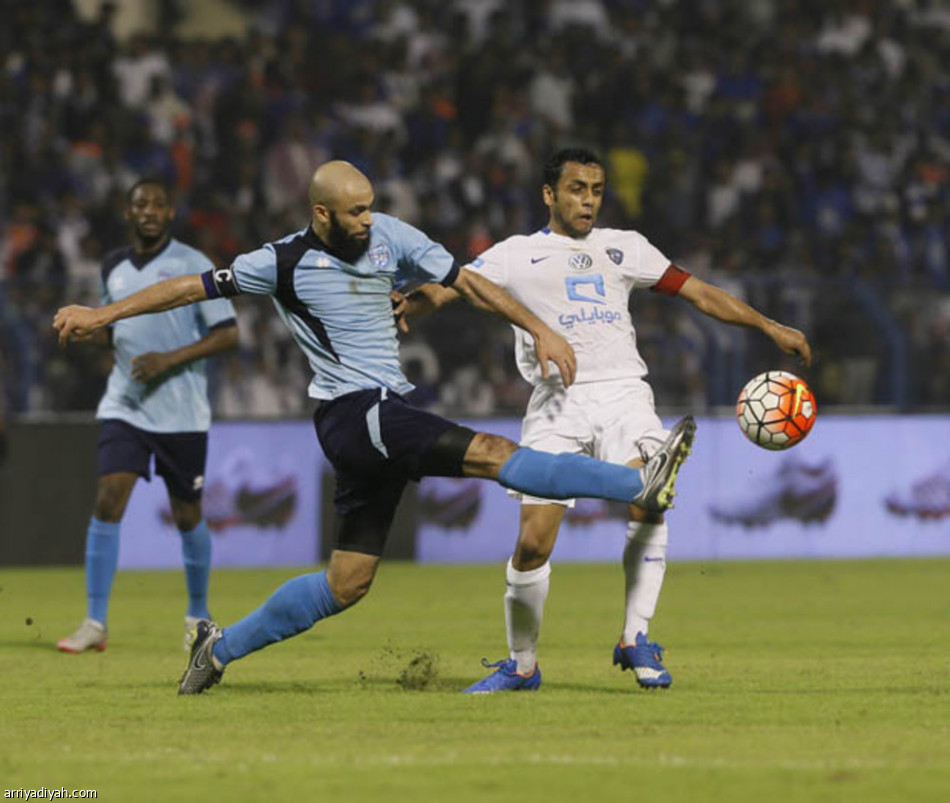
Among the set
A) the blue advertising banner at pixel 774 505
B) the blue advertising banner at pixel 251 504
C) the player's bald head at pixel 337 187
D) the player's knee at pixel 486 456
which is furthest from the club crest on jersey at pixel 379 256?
the blue advertising banner at pixel 774 505

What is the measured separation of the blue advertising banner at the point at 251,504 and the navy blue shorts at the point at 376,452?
864 centimetres

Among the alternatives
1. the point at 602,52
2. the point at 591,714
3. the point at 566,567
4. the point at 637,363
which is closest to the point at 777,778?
the point at 591,714

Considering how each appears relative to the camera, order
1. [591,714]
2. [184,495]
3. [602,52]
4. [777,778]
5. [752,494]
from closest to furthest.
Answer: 1. [777,778]
2. [591,714]
3. [184,495]
4. [752,494]
5. [602,52]

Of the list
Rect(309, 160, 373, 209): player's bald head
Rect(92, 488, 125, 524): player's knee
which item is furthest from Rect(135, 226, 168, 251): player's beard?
Rect(309, 160, 373, 209): player's bald head

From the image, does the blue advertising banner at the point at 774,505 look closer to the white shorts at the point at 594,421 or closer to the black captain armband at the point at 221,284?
the white shorts at the point at 594,421

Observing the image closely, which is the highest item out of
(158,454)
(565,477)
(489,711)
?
(565,477)

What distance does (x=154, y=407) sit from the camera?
10102 millimetres

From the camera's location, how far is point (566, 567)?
15992mm

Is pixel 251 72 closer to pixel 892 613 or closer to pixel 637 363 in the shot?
pixel 892 613

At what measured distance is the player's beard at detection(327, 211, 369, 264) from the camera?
7.24m

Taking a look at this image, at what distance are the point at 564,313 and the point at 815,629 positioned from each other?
3735 mm

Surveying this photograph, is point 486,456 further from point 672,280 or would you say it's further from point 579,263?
point 672,280

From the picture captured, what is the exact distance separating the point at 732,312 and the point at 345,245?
5.65ft

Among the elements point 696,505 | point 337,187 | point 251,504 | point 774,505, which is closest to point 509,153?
point 696,505
